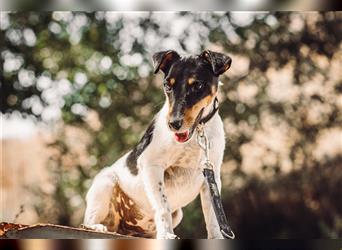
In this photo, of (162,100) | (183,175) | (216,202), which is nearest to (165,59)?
(183,175)

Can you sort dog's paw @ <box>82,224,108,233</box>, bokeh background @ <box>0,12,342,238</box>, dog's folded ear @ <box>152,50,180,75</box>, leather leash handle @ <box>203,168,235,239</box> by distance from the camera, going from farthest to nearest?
bokeh background @ <box>0,12,342,238</box>
dog's paw @ <box>82,224,108,233</box>
dog's folded ear @ <box>152,50,180,75</box>
leather leash handle @ <box>203,168,235,239</box>

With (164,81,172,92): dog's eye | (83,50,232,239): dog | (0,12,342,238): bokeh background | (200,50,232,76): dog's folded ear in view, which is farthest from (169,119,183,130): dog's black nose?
(0,12,342,238): bokeh background

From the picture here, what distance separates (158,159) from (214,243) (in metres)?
0.44

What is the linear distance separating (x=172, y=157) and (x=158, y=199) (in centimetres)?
18

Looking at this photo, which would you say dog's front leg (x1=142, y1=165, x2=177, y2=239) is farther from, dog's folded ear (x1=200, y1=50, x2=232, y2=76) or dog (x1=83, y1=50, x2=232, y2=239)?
dog's folded ear (x1=200, y1=50, x2=232, y2=76)

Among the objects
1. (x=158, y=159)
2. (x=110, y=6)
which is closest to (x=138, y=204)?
(x=158, y=159)

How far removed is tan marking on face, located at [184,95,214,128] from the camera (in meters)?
2.68

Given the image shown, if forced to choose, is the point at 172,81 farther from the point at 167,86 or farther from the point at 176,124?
the point at 176,124

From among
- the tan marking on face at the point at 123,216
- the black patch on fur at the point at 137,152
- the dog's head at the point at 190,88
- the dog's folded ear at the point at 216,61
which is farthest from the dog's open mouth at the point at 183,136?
the tan marking on face at the point at 123,216

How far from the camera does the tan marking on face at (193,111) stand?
2.68 metres

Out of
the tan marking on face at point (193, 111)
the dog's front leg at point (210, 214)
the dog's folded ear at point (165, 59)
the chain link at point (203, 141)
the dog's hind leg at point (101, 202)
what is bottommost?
the dog's front leg at point (210, 214)

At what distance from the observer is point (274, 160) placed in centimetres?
440

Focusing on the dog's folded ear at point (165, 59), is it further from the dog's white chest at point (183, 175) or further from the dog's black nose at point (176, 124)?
the dog's white chest at point (183, 175)

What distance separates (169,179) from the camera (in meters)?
2.80
